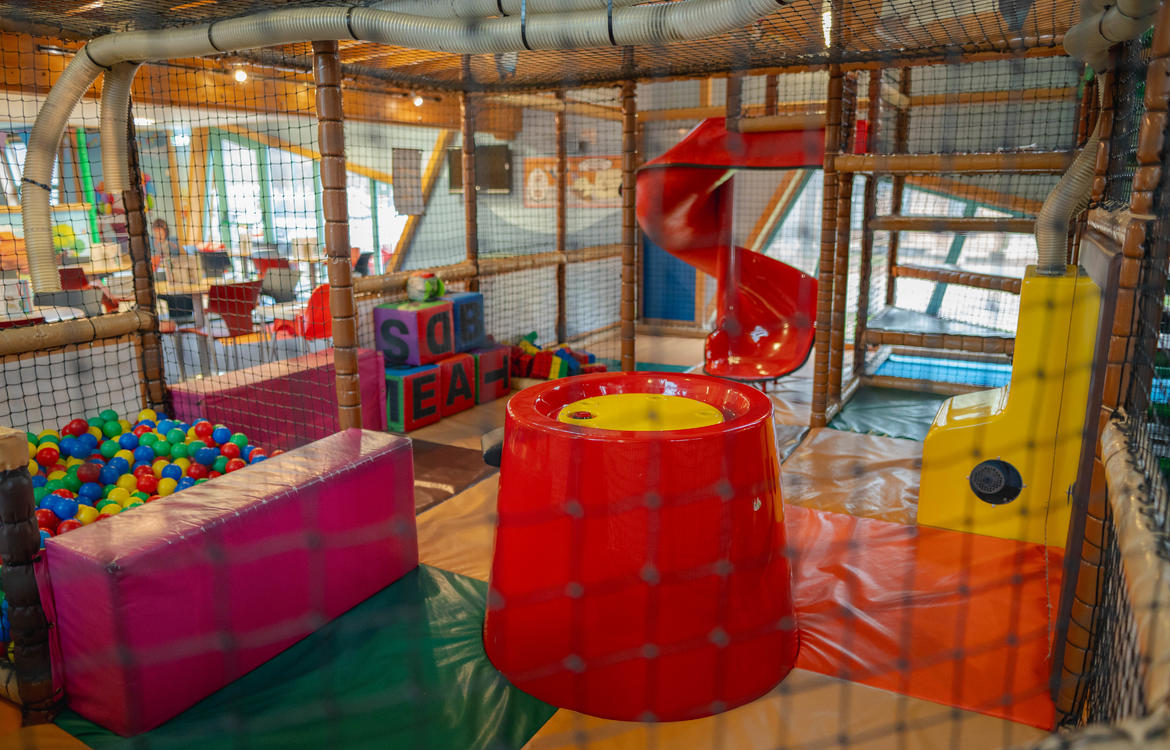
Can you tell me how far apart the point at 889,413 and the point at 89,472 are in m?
3.84

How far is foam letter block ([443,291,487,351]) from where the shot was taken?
15.5 feet

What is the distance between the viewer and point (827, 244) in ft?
13.0

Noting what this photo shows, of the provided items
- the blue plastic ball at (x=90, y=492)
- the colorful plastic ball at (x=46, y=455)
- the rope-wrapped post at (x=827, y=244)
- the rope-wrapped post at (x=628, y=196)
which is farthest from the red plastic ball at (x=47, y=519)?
the rope-wrapped post at (x=827, y=244)

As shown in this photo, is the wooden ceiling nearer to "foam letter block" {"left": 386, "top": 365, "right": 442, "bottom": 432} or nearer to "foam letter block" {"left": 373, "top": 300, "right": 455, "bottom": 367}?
"foam letter block" {"left": 373, "top": 300, "right": 455, "bottom": 367}

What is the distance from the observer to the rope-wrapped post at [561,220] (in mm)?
5695

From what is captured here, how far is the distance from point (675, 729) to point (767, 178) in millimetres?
5943

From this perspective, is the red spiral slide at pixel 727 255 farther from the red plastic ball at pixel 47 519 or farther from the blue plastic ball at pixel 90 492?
the red plastic ball at pixel 47 519

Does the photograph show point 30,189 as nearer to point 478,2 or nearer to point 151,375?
point 151,375

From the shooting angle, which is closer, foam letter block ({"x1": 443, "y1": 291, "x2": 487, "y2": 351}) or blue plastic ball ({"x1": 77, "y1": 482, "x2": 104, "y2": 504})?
blue plastic ball ({"x1": 77, "y1": 482, "x2": 104, "y2": 504})

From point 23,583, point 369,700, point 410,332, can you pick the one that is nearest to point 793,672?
point 369,700

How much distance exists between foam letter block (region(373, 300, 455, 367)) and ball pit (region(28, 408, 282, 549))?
1.24 meters

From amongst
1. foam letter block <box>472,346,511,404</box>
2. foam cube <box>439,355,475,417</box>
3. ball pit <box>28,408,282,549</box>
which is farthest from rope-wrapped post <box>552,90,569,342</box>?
ball pit <box>28,408,282,549</box>

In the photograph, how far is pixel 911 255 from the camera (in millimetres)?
6969

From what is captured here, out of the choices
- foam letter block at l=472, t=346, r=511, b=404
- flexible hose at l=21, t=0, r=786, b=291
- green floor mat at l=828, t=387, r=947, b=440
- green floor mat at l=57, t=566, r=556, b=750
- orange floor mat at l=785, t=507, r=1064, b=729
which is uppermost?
flexible hose at l=21, t=0, r=786, b=291
